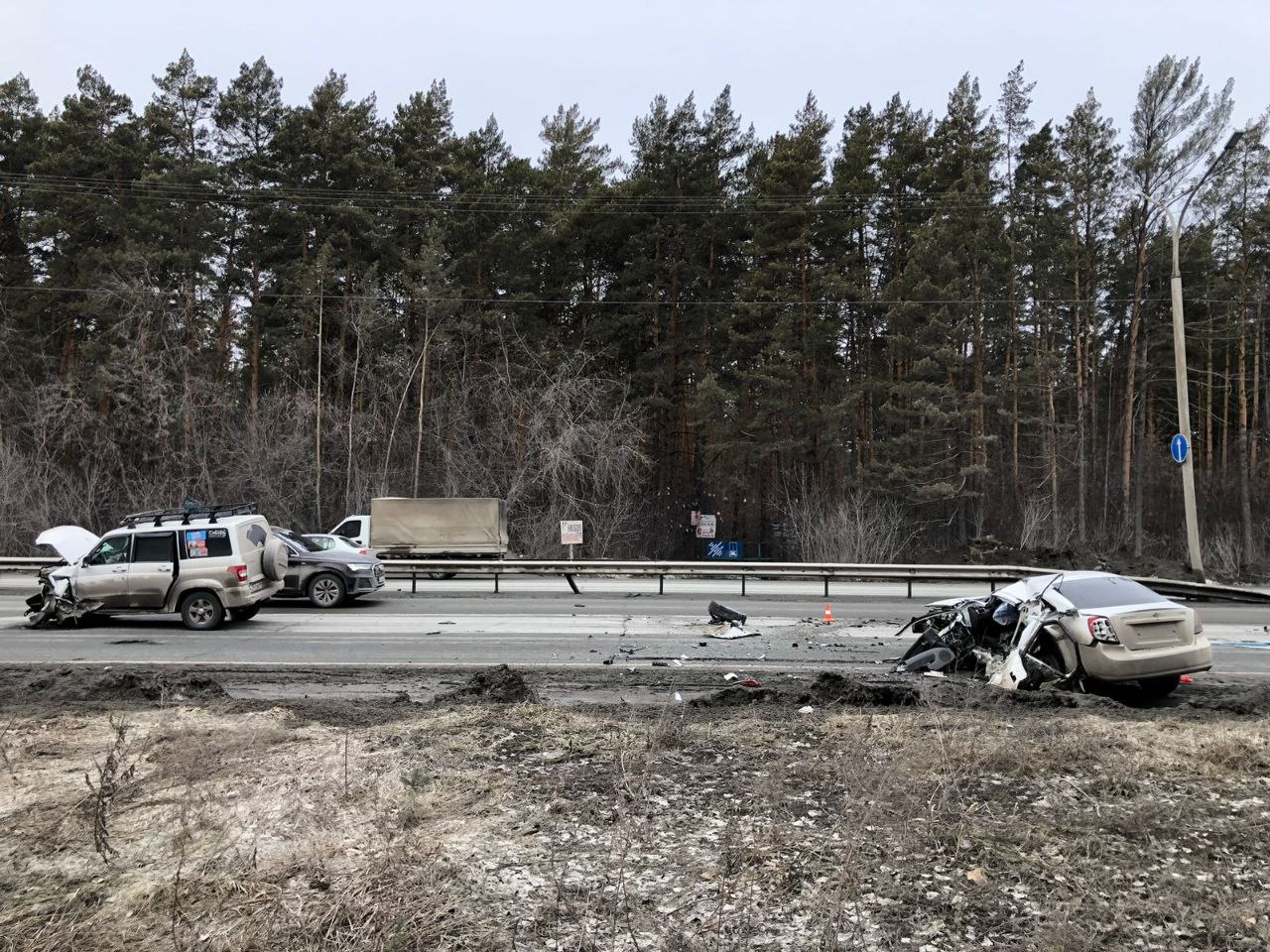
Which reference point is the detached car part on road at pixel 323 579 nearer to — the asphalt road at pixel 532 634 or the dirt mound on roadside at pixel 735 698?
the asphalt road at pixel 532 634

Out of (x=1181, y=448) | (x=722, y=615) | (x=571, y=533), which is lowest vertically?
(x=722, y=615)

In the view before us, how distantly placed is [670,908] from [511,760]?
254 cm

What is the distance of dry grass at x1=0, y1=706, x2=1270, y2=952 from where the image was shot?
3.77m

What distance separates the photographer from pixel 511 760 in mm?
6312

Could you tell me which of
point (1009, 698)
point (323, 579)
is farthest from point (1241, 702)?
point (323, 579)

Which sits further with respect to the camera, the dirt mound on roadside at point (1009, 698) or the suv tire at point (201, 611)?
the suv tire at point (201, 611)

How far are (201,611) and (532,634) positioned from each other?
222 inches

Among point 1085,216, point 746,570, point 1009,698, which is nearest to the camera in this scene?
point 1009,698

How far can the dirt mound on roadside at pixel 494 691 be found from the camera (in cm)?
865

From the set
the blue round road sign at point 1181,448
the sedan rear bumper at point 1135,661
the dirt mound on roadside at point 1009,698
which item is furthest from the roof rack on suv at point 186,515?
the blue round road sign at point 1181,448

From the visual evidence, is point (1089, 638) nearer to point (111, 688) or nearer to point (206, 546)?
point (111, 688)

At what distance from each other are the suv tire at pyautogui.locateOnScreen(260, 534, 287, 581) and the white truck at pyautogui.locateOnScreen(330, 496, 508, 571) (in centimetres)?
1174

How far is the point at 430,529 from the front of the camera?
91.1 feet

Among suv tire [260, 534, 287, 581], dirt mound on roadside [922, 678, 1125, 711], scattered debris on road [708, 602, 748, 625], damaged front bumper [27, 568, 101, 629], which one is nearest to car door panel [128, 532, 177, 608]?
damaged front bumper [27, 568, 101, 629]
